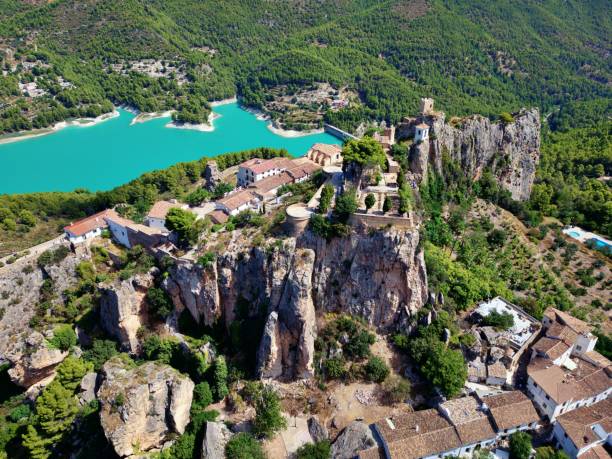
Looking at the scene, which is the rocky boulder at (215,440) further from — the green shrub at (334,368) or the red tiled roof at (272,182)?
the red tiled roof at (272,182)

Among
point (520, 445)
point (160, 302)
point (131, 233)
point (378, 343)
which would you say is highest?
point (131, 233)

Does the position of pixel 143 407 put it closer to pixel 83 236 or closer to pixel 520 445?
pixel 83 236

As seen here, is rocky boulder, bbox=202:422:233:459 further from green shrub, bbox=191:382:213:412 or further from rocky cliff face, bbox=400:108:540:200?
rocky cliff face, bbox=400:108:540:200

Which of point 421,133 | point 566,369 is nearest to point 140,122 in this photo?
point 421,133

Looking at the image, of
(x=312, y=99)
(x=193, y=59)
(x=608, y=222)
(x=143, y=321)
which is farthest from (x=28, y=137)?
(x=608, y=222)

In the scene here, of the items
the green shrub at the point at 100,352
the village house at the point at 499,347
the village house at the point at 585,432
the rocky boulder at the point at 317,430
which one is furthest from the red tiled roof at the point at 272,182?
the village house at the point at 585,432

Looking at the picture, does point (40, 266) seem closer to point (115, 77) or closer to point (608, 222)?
point (608, 222)

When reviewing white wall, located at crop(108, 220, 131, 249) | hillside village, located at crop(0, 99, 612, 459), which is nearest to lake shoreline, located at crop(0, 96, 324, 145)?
white wall, located at crop(108, 220, 131, 249)
